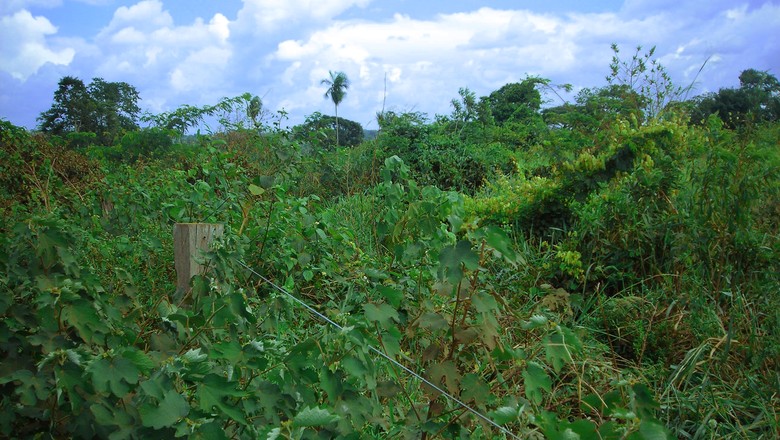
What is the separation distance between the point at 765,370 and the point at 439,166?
5702mm

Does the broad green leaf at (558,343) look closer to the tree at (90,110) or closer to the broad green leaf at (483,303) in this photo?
the broad green leaf at (483,303)

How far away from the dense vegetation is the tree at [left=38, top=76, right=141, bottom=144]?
646cm

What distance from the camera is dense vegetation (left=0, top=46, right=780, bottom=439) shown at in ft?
5.47

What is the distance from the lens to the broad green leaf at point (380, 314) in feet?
5.94

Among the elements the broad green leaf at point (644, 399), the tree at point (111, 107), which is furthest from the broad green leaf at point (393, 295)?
the tree at point (111, 107)

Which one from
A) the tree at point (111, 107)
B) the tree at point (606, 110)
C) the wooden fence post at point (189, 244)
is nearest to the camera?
the wooden fence post at point (189, 244)

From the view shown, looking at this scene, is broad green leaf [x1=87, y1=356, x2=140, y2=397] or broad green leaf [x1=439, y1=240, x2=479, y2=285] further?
broad green leaf [x1=439, y1=240, x2=479, y2=285]

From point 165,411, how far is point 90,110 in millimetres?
13918

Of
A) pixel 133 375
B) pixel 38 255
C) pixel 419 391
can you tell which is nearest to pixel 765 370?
pixel 419 391

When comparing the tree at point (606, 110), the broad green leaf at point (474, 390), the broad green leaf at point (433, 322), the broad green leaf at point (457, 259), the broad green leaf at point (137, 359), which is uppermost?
the tree at point (606, 110)

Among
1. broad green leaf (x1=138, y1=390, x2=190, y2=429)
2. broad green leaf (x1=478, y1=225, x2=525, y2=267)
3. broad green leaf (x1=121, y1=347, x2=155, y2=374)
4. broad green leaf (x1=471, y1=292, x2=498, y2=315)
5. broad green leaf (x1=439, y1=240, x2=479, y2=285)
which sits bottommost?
broad green leaf (x1=138, y1=390, x2=190, y2=429)

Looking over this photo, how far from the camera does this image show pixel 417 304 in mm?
2438

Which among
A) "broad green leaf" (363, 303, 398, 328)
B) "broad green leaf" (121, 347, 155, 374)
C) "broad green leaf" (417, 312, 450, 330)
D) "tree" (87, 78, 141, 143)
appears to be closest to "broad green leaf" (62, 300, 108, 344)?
"broad green leaf" (121, 347, 155, 374)

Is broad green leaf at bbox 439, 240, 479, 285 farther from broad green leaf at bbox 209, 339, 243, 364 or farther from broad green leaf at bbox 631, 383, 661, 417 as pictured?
broad green leaf at bbox 209, 339, 243, 364
